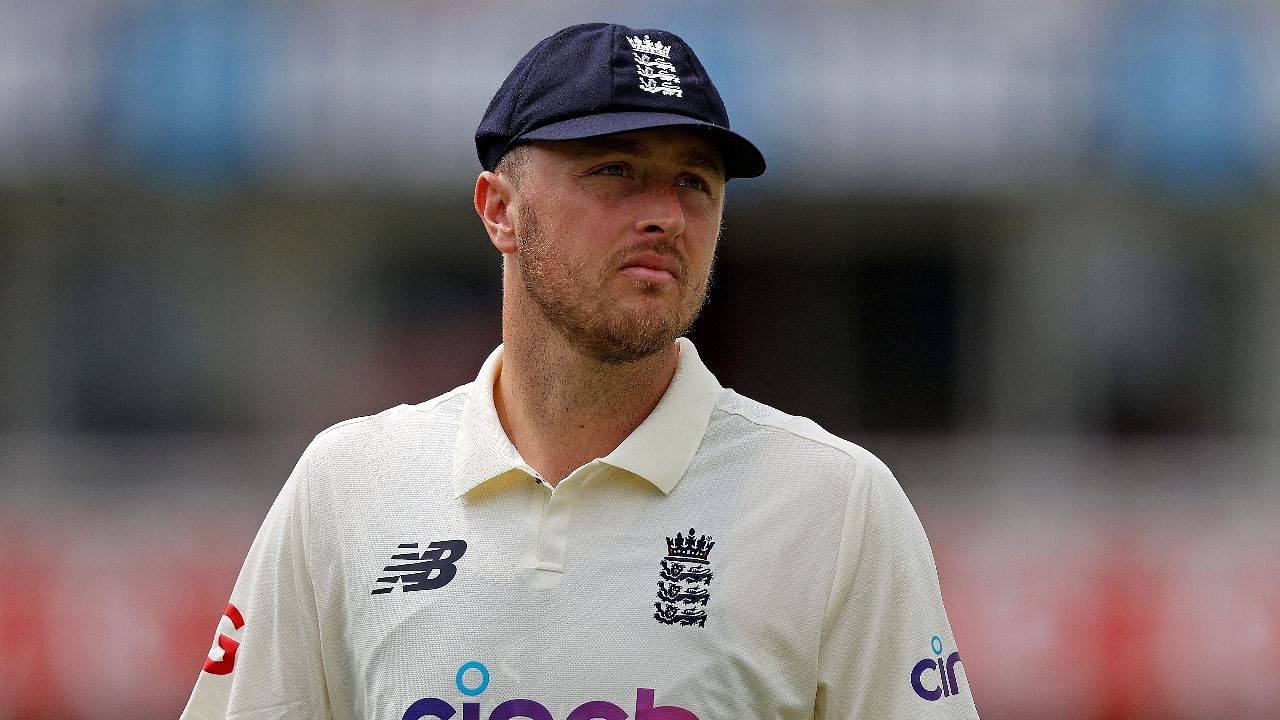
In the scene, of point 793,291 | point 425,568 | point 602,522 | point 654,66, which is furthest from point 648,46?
point 793,291

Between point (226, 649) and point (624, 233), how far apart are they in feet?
3.30

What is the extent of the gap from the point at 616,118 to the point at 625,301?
0.94 feet

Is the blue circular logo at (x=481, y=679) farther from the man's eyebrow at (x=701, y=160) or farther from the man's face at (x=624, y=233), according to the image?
the man's eyebrow at (x=701, y=160)

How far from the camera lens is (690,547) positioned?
2.57m

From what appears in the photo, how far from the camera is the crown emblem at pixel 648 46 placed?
266 cm

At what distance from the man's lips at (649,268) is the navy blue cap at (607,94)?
0.21 m

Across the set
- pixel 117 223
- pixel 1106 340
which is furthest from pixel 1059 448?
pixel 117 223

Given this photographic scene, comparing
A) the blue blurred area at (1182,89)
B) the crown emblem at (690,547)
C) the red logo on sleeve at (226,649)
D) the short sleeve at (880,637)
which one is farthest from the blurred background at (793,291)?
the crown emblem at (690,547)

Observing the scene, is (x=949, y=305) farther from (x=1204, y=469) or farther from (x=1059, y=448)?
(x=1204, y=469)

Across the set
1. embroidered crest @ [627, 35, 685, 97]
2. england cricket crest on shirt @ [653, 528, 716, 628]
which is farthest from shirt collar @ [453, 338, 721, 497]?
embroidered crest @ [627, 35, 685, 97]

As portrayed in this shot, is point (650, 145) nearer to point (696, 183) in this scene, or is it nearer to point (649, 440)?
point (696, 183)

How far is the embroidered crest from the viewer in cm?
259

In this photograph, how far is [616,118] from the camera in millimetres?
2541

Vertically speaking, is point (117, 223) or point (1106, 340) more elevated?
point (117, 223)
